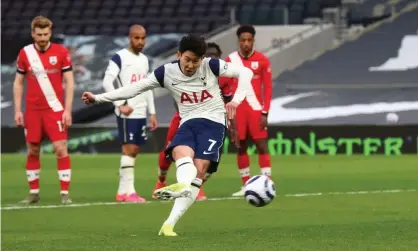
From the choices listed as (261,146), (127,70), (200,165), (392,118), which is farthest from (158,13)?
(200,165)

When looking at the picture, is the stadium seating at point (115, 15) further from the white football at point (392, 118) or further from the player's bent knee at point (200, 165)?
the player's bent knee at point (200, 165)

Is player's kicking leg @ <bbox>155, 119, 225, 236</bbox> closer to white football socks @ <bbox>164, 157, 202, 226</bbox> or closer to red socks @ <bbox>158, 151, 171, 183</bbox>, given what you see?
white football socks @ <bbox>164, 157, 202, 226</bbox>

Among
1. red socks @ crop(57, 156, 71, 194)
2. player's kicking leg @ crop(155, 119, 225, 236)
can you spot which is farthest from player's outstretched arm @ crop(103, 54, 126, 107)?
player's kicking leg @ crop(155, 119, 225, 236)

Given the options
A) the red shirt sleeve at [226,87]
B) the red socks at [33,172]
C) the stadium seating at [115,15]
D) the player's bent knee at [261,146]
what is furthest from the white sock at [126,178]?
the stadium seating at [115,15]

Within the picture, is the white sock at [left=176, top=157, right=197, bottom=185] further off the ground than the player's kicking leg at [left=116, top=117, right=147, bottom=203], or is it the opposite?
the white sock at [left=176, top=157, right=197, bottom=185]

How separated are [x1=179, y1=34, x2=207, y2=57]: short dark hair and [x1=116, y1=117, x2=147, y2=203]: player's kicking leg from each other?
421cm

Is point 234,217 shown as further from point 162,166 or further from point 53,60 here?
point 53,60

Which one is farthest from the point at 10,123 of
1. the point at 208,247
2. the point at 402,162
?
the point at 208,247

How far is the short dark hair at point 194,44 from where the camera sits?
29.4ft

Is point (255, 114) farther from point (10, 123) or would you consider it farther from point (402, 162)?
point (10, 123)

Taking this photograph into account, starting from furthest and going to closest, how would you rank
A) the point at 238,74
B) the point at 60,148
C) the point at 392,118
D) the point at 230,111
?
the point at 392,118 < the point at 60,148 < the point at 238,74 < the point at 230,111

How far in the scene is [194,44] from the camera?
29.4 feet

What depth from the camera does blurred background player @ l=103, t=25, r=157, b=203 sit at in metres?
12.9

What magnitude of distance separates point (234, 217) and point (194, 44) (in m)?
2.39
